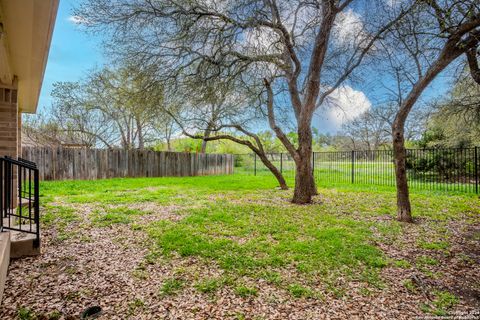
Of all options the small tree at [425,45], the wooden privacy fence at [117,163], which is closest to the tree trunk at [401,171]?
the small tree at [425,45]

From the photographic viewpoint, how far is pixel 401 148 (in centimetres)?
479

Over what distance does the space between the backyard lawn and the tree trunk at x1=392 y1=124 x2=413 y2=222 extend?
0.95ft

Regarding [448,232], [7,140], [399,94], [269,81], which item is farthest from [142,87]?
[399,94]

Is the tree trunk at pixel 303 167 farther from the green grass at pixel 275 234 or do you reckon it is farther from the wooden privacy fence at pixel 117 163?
the wooden privacy fence at pixel 117 163

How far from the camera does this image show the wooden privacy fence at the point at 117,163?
10.4 m

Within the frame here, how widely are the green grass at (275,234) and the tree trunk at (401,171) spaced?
0.32 metres

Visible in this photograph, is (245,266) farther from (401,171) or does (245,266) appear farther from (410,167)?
(410,167)

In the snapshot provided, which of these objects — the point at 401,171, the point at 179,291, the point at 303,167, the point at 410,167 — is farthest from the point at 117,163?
the point at 410,167

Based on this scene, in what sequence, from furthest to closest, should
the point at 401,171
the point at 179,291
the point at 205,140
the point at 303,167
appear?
1. the point at 205,140
2. the point at 303,167
3. the point at 401,171
4. the point at 179,291

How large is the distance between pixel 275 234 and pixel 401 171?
110 inches

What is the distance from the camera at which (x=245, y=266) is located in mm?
2949

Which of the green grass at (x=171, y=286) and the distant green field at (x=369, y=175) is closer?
the green grass at (x=171, y=286)

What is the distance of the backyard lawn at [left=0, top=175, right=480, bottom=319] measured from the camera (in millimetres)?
2242

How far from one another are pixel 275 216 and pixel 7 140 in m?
5.45
